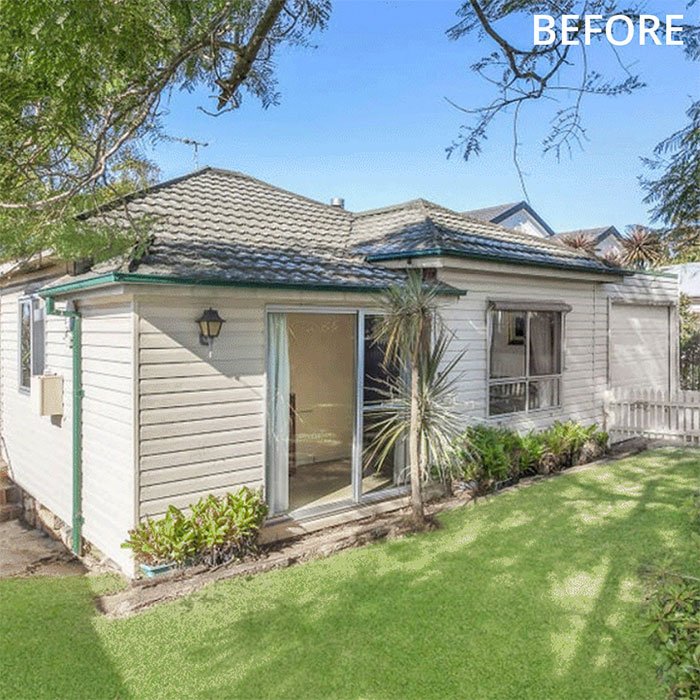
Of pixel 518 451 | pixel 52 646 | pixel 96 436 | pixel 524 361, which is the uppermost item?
pixel 524 361

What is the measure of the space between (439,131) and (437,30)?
4.19 feet

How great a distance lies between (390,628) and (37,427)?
20.3ft

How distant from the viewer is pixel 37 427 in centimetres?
811

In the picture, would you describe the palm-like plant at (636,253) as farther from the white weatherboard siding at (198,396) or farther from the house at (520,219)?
the white weatherboard siding at (198,396)

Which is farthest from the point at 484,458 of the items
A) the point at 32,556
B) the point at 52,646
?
the point at 32,556

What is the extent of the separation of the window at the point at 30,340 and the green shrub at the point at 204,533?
396cm

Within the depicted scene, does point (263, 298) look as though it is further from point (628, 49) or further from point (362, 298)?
point (628, 49)

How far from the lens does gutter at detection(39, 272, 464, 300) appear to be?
511 cm

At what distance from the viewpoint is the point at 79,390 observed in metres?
6.45

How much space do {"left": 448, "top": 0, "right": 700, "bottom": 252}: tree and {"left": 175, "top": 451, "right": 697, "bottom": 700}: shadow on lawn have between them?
312 centimetres

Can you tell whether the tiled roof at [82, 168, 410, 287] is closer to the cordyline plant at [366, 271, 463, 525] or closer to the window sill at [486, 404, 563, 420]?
the cordyline plant at [366, 271, 463, 525]

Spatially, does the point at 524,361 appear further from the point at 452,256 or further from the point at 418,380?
the point at 418,380

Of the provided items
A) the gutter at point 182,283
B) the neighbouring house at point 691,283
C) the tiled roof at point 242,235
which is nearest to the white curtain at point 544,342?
the tiled roof at point 242,235

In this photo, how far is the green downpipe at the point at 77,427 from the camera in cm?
646
